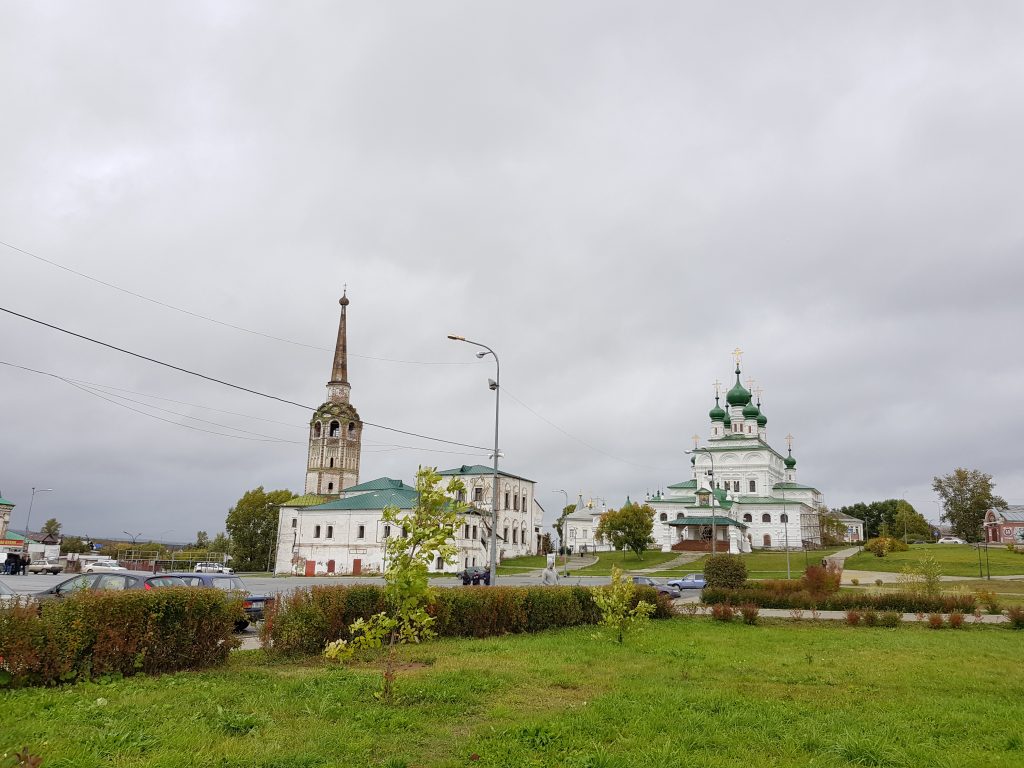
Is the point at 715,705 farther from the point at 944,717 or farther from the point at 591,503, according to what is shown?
the point at 591,503

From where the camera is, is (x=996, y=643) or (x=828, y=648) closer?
(x=828, y=648)

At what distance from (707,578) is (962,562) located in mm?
35707

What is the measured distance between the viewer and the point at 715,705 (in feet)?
32.7

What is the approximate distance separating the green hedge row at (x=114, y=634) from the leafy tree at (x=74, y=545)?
114m

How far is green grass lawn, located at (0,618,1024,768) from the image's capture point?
7.29m

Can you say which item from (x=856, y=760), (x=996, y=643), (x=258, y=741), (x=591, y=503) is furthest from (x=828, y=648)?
(x=591, y=503)

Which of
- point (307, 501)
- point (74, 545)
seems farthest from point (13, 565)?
point (74, 545)

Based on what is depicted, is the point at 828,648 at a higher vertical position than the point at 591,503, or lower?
lower

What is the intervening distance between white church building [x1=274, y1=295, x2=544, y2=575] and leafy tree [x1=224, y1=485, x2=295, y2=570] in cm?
589

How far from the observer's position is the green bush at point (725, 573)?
33.3 meters

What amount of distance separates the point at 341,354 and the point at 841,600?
7492cm

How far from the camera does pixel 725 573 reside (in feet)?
110

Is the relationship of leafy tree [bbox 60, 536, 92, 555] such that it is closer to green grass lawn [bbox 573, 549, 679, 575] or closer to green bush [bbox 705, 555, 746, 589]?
green grass lawn [bbox 573, 549, 679, 575]

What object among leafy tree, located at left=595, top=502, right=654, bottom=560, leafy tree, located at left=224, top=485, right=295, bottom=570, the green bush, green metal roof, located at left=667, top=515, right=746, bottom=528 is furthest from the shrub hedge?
leafy tree, located at left=224, top=485, right=295, bottom=570
